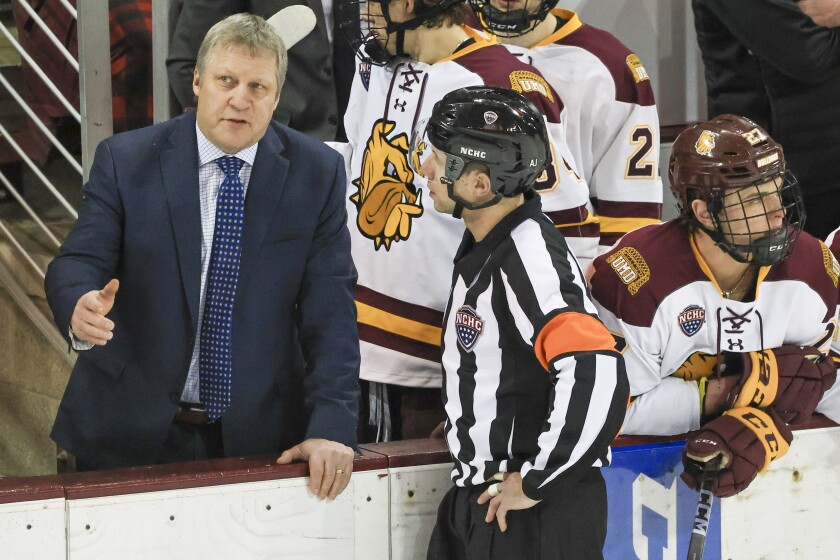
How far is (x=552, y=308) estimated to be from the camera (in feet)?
6.66

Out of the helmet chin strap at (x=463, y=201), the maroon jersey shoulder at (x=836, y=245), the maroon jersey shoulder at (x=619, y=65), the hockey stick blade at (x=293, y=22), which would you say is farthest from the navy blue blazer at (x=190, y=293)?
the maroon jersey shoulder at (x=836, y=245)

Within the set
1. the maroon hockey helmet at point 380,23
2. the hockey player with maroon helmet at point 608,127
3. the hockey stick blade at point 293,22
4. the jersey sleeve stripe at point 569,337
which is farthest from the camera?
the hockey player with maroon helmet at point 608,127

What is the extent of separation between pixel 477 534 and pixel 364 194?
2.75 feet

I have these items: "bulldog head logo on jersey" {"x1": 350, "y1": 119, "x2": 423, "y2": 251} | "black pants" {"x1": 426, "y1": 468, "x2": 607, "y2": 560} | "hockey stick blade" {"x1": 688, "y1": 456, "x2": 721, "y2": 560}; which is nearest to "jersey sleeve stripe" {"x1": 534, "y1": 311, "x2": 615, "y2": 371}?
"black pants" {"x1": 426, "y1": 468, "x2": 607, "y2": 560}

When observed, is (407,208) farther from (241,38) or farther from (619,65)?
(619,65)

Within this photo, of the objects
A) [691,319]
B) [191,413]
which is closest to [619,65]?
[691,319]

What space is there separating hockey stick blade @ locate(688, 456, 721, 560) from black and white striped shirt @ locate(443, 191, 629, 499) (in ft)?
1.30

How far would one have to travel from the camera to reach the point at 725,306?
2.51 meters

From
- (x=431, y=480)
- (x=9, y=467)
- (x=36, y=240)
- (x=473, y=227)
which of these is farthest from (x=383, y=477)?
(x=9, y=467)

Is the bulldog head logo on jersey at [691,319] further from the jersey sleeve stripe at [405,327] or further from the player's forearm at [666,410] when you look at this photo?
the jersey sleeve stripe at [405,327]

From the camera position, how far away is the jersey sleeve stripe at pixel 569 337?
2.00 m

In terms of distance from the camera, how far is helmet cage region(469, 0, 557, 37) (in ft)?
8.86

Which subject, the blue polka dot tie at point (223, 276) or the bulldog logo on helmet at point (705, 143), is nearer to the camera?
the blue polka dot tie at point (223, 276)

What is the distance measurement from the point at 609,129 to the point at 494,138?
0.85m
